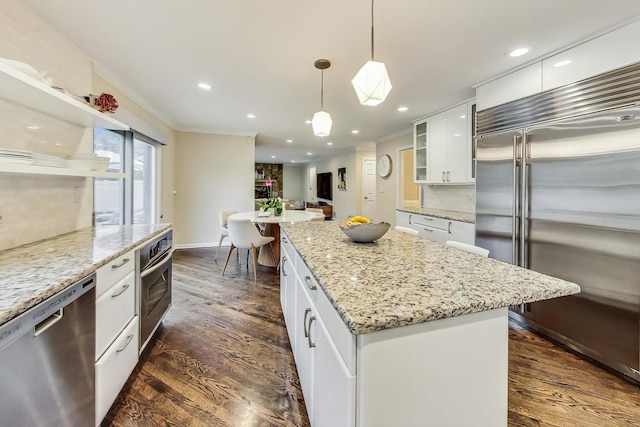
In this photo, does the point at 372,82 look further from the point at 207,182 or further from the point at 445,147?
the point at 207,182

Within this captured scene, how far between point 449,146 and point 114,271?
377 centimetres

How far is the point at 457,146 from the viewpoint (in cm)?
348

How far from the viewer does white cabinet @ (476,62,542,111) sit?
90.4 inches

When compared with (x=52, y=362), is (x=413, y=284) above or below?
above

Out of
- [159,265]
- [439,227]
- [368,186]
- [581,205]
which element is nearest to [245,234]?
[159,265]

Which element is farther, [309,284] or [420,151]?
[420,151]

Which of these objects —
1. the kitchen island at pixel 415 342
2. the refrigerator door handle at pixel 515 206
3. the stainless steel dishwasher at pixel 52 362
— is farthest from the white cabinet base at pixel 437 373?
the refrigerator door handle at pixel 515 206

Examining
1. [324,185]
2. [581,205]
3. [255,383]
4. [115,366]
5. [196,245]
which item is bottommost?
[255,383]

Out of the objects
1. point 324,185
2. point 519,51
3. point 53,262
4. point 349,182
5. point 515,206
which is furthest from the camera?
point 324,185

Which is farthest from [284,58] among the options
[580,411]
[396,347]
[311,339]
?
[580,411]

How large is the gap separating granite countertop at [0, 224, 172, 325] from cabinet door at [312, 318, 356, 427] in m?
0.96

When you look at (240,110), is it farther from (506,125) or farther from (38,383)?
(38,383)

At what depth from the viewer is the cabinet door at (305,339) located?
120 cm

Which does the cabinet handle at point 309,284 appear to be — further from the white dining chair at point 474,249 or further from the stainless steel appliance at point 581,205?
the stainless steel appliance at point 581,205
